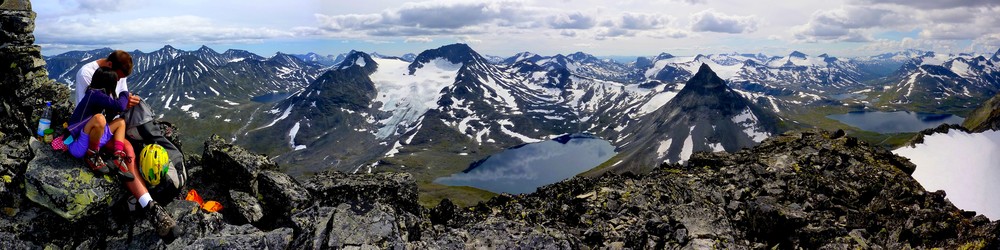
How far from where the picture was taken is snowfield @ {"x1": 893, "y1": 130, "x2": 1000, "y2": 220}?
4603cm

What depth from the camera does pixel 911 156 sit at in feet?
189

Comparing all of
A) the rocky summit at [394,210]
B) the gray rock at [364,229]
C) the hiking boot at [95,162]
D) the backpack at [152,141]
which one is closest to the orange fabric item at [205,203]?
the rocky summit at [394,210]

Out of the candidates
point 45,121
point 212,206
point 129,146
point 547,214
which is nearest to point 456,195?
point 547,214

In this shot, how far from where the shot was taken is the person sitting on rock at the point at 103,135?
12.4m

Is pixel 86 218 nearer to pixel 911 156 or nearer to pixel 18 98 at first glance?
pixel 18 98

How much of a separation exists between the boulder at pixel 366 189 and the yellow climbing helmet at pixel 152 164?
4.98m

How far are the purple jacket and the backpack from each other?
0.68 m

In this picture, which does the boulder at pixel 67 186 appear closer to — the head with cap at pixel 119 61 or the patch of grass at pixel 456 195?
the head with cap at pixel 119 61

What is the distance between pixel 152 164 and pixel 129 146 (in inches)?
35.3

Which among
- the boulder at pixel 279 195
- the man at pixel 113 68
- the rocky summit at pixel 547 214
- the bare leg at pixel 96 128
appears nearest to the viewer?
the bare leg at pixel 96 128

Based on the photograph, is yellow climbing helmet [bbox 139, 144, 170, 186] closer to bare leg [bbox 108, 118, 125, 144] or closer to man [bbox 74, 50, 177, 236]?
man [bbox 74, 50, 177, 236]

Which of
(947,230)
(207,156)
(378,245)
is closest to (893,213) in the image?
(947,230)

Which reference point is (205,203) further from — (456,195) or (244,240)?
(456,195)

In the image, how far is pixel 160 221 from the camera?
1223 centimetres
